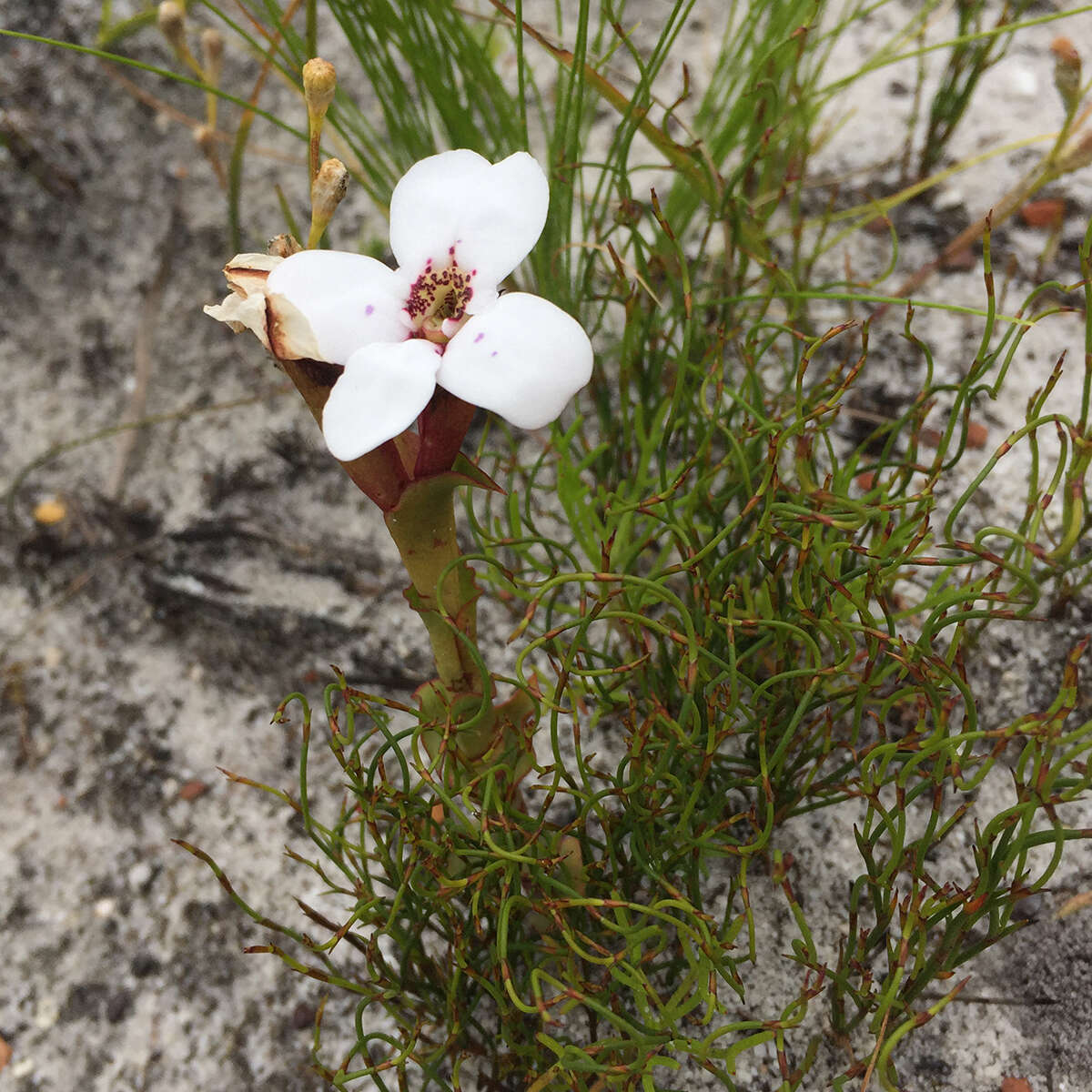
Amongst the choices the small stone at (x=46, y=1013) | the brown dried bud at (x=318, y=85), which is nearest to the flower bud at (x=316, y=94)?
the brown dried bud at (x=318, y=85)

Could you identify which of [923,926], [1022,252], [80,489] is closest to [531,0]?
[1022,252]

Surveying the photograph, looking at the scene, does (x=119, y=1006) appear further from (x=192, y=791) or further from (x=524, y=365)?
(x=524, y=365)

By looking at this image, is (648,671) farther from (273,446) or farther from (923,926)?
(273,446)

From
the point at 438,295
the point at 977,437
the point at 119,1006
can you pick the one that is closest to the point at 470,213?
the point at 438,295

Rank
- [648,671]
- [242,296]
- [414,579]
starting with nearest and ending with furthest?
[242,296]
[414,579]
[648,671]

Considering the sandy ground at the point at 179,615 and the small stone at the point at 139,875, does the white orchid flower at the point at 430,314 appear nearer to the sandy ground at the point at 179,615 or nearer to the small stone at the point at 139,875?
the sandy ground at the point at 179,615

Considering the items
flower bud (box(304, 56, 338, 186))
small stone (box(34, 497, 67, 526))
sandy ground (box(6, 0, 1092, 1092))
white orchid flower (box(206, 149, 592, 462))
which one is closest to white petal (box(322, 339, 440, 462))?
white orchid flower (box(206, 149, 592, 462))

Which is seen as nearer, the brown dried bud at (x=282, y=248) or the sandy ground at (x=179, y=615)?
the brown dried bud at (x=282, y=248)
